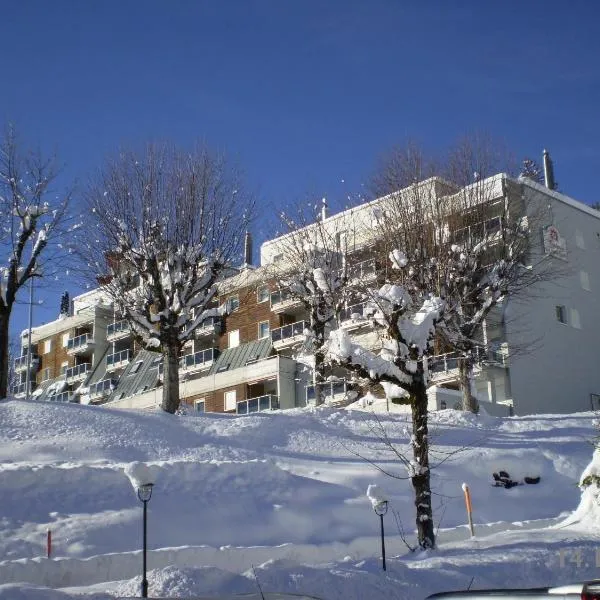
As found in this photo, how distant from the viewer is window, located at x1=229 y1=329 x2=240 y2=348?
51.5 meters

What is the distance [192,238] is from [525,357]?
16590mm

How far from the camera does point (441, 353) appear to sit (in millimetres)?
35594

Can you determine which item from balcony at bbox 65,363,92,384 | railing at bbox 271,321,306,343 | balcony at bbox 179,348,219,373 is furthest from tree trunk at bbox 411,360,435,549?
balcony at bbox 65,363,92,384

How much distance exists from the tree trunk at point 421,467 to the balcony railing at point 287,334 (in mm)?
28726

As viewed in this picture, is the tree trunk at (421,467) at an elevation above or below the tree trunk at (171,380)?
below

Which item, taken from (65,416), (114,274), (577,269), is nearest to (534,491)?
(65,416)

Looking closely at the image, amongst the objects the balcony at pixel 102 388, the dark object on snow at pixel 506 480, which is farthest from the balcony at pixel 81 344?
the dark object on snow at pixel 506 480

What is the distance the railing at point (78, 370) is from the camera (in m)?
60.9

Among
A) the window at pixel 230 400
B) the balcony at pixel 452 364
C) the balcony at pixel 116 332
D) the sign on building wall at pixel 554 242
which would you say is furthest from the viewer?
the balcony at pixel 116 332

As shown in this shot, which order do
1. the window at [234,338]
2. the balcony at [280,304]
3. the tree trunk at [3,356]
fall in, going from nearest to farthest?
the tree trunk at [3,356] < the balcony at [280,304] < the window at [234,338]

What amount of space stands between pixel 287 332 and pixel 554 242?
14.5 m

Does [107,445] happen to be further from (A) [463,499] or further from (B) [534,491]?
A: (B) [534,491]

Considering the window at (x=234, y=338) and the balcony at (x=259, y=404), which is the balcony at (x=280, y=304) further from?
the balcony at (x=259, y=404)

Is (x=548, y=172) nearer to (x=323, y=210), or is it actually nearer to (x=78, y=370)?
(x=323, y=210)
